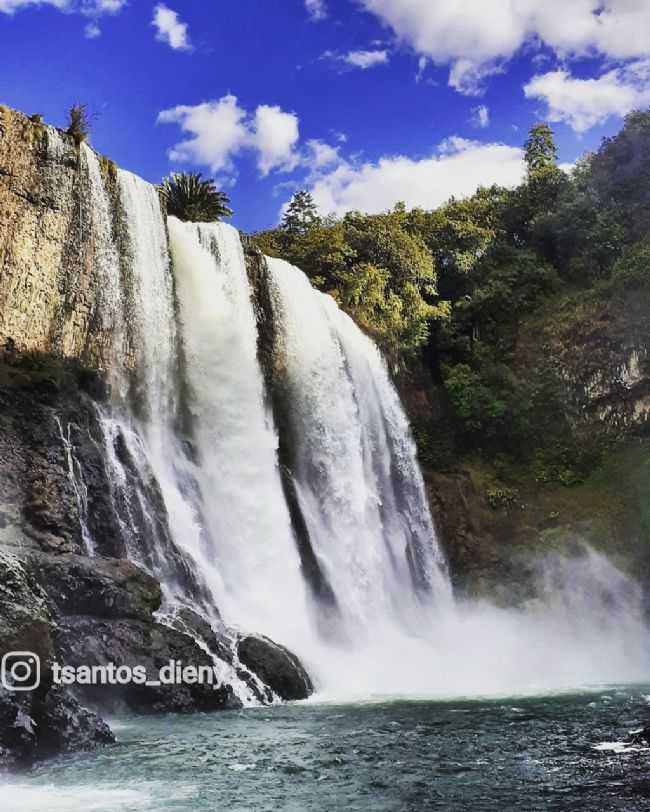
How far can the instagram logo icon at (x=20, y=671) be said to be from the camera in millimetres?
9867

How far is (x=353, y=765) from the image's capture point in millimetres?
9852

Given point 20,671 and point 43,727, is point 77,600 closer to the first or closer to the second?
point 43,727

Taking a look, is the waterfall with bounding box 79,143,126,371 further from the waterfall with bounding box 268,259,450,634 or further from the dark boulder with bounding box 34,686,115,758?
the dark boulder with bounding box 34,686,115,758

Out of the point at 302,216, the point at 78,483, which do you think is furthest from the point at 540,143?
the point at 78,483

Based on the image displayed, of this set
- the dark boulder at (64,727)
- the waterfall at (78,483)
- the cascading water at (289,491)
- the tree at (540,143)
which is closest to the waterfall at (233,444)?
the cascading water at (289,491)

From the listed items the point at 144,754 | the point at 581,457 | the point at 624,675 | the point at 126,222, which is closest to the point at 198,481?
the point at 126,222

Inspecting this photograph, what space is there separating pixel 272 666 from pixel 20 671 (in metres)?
6.40

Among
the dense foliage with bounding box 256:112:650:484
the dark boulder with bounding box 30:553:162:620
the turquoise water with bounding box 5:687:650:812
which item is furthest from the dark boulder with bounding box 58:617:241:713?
the dense foliage with bounding box 256:112:650:484

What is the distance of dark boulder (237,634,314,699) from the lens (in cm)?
1550

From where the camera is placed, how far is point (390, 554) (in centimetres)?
2552

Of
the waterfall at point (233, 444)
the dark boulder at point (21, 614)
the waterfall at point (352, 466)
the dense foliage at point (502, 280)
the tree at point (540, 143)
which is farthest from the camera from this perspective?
the tree at point (540, 143)

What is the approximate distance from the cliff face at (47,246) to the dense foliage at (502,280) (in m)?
12.3

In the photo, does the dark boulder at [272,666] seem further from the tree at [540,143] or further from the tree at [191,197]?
the tree at [540,143]

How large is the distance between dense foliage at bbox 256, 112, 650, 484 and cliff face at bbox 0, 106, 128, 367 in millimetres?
12307
